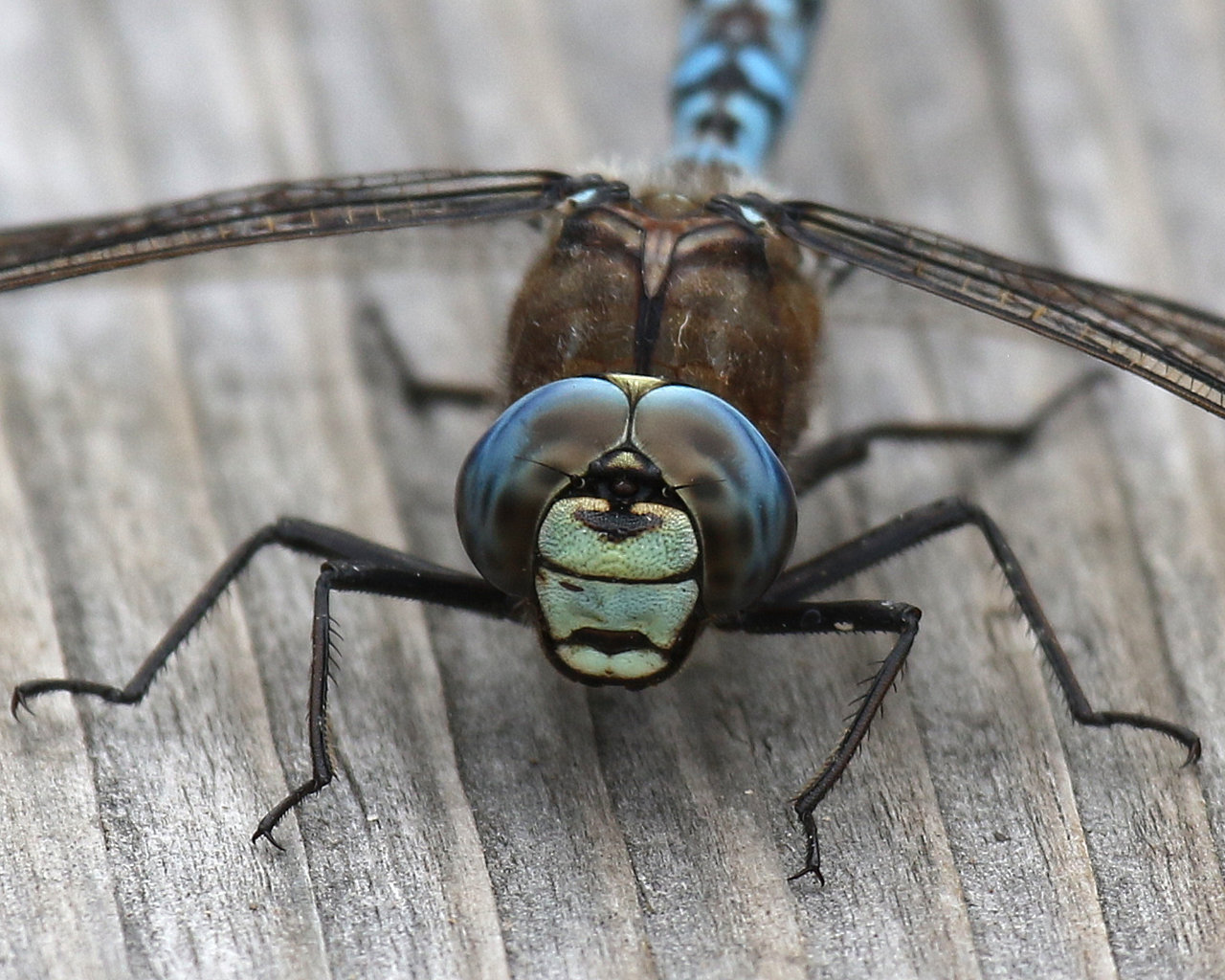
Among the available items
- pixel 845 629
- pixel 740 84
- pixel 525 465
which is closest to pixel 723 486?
pixel 525 465

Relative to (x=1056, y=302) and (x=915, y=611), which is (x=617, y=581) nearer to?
(x=915, y=611)

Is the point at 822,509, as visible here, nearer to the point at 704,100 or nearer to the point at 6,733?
the point at 704,100

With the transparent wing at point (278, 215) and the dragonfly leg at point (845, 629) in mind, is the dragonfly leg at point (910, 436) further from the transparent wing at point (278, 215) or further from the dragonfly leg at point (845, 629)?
the transparent wing at point (278, 215)

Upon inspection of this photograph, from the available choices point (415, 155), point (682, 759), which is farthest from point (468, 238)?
point (682, 759)

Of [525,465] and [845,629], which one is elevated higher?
[525,465]

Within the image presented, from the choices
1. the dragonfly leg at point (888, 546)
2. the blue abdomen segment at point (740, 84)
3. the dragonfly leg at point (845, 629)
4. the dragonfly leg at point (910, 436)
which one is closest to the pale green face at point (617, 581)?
the dragonfly leg at point (845, 629)

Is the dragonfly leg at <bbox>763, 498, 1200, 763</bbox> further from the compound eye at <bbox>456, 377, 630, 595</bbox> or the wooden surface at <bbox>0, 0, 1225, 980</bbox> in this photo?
the compound eye at <bbox>456, 377, 630, 595</bbox>
